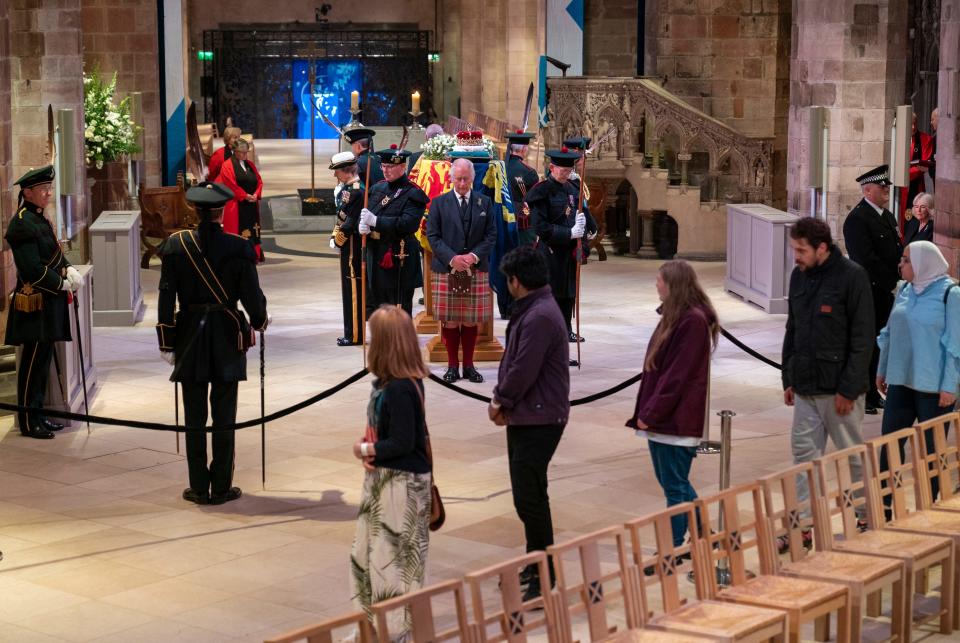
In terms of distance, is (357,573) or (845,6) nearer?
(357,573)

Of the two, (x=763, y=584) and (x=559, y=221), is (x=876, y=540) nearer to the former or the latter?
(x=763, y=584)

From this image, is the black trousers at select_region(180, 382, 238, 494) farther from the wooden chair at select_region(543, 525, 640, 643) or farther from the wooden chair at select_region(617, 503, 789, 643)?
the wooden chair at select_region(543, 525, 640, 643)

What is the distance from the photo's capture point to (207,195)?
8.72 meters

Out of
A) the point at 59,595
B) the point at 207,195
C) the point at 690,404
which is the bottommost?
the point at 59,595

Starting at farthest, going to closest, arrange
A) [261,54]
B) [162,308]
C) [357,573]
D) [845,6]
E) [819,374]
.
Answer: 1. [261,54]
2. [845,6]
3. [162,308]
4. [819,374]
5. [357,573]

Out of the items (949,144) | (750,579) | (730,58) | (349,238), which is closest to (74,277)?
(349,238)

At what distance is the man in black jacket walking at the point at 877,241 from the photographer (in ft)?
35.0

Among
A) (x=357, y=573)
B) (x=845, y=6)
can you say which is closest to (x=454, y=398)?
(x=357, y=573)

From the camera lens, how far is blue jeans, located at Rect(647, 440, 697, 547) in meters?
7.20

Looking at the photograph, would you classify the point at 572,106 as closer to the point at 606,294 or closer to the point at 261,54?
the point at 606,294

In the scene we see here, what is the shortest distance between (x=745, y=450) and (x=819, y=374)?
94.2 inches

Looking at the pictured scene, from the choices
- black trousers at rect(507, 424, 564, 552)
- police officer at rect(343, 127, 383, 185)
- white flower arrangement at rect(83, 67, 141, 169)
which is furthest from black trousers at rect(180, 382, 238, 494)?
white flower arrangement at rect(83, 67, 141, 169)

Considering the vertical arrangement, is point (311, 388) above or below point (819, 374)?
below

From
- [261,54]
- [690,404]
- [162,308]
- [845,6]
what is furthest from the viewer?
[261,54]
